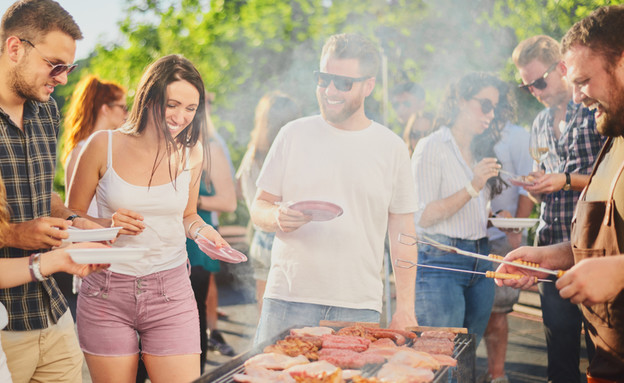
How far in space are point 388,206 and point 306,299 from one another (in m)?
0.68

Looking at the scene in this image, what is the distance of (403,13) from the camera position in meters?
9.82

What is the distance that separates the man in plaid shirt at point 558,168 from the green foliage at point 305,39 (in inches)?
115

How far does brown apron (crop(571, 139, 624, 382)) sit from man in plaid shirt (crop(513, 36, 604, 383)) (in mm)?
1455

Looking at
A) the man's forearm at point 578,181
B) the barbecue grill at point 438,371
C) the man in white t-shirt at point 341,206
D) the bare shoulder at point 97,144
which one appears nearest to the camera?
the barbecue grill at point 438,371

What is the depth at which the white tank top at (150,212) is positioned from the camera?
9.75 feet

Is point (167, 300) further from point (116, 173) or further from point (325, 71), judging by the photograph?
point (325, 71)

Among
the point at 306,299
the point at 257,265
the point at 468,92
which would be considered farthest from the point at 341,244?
the point at 257,265

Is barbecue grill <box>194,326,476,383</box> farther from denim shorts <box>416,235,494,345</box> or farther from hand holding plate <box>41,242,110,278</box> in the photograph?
denim shorts <box>416,235,494,345</box>

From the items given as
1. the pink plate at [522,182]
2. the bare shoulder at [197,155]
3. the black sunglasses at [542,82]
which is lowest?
the pink plate at [522,182]

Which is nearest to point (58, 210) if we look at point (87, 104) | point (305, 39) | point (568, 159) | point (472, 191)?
point (87, 104)

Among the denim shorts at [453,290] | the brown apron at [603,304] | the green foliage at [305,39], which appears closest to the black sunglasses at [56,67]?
the brown apron at [603,304]

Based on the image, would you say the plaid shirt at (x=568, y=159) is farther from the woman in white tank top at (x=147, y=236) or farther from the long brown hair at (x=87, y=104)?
the long brown hair at (x=87, y=104)

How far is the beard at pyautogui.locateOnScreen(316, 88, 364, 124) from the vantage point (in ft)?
10.8

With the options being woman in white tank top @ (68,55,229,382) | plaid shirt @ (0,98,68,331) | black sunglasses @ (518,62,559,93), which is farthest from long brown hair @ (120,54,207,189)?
black sunglasses @ (518,62,559,93)
